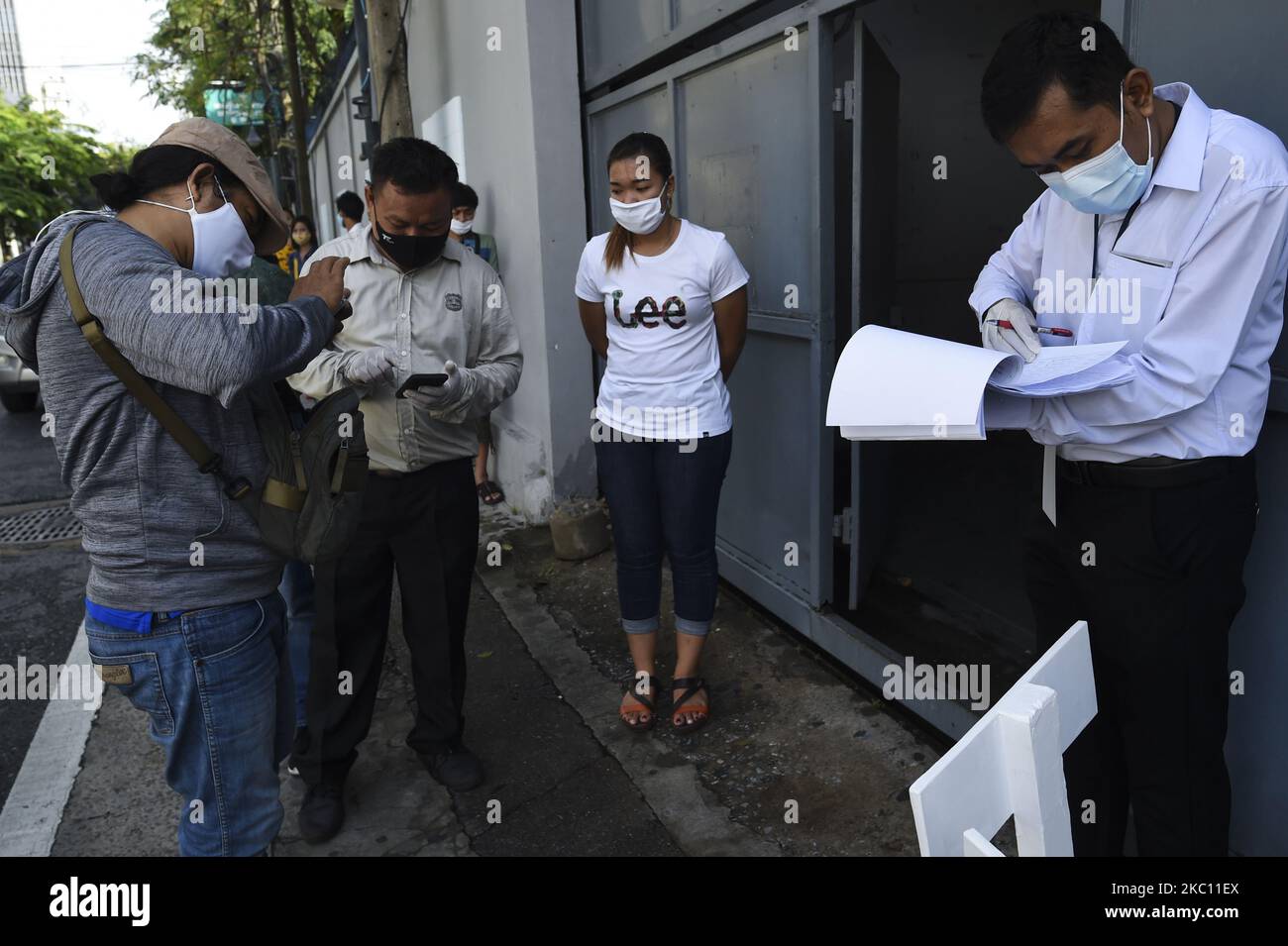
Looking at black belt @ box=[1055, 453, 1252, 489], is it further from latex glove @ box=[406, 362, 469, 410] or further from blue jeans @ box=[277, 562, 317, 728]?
blue jeans @ box=[277, 562, 317, 728]

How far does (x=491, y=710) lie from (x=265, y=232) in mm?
2266

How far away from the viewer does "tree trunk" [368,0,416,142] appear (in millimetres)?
6652

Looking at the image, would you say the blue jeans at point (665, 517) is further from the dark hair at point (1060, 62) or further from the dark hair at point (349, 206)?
the dark hair at point (349, 206)

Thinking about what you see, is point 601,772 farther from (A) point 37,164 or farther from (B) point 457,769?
(A) point 37,164

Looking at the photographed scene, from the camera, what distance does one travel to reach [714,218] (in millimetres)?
4527

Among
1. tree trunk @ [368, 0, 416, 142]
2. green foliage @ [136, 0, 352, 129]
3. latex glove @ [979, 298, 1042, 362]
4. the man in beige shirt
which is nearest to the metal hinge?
the man in beige shirt

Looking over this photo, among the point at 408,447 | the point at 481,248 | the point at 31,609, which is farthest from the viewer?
the point at 481,248

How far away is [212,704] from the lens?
210cm

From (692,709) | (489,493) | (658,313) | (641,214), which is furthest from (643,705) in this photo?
(489,493)

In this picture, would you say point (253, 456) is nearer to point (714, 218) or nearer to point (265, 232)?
point (265, 232)

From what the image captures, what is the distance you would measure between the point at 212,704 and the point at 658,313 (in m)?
1.94

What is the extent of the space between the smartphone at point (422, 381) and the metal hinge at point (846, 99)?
1.90 metres

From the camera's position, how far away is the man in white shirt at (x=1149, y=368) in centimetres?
179
